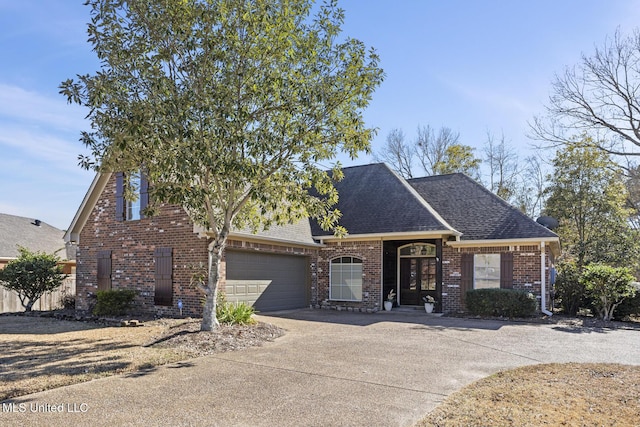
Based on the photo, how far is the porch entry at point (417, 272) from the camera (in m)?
16.9

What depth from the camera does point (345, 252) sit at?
16906mm

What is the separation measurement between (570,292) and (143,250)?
45.5ft

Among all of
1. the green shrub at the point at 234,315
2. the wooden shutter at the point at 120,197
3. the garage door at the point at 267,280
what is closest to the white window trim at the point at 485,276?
the garage door at the point at 267,280

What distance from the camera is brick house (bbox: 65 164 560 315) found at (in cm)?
1370

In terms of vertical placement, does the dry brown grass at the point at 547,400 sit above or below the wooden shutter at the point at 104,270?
below

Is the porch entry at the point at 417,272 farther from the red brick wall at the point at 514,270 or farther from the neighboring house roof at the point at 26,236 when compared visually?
the neighboring house roof at the point at 26,236

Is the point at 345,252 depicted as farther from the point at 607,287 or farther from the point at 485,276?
the point at 607,287

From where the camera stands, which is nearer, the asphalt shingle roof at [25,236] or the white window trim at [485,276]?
the white window trim at [485,276]

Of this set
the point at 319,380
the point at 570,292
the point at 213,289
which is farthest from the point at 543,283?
the point at 319,380

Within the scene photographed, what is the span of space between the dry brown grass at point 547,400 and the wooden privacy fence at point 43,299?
1602 cm

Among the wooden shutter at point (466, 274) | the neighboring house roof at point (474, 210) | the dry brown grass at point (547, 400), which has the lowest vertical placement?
the dry brown grass at point (547, 400)

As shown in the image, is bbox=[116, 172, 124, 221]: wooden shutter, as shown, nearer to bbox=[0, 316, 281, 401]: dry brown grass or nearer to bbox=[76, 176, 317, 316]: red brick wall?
bbox=[76, 176, 317, 316]: red brick wall

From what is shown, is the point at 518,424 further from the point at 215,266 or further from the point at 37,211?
the point at 37,211

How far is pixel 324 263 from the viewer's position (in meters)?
17.3
